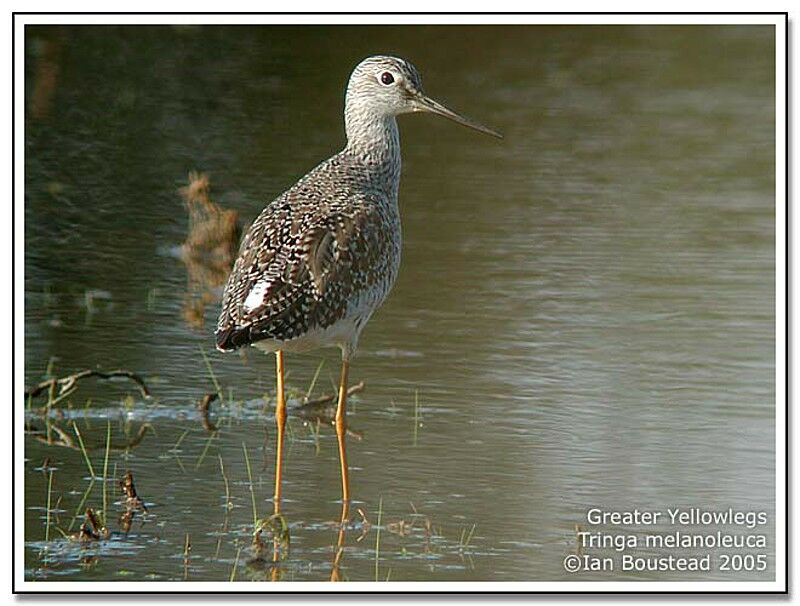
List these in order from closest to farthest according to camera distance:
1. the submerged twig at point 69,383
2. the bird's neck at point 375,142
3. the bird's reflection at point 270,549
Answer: the bird's reflection at point 270,549 < the bird's neck at point 375,142 < the submerged twig at point 69,383

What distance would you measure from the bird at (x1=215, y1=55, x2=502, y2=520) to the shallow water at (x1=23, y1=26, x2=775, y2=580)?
59 centimetres

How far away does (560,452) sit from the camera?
9.48 metres

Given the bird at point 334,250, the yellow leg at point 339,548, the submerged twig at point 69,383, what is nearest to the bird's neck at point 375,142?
the bird at point 334,250

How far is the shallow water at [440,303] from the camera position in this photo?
8.57 meters

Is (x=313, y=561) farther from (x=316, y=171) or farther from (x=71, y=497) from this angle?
(x=316, y=171)

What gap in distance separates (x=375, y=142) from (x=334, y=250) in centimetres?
114

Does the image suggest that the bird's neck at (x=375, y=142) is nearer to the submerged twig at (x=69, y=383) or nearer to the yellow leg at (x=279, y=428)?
the yellow leg at (x=279, y=428)

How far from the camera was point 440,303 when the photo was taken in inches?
498

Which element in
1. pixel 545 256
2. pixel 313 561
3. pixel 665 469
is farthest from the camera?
pixel 545 256

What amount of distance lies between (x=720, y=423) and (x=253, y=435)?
8.41ft

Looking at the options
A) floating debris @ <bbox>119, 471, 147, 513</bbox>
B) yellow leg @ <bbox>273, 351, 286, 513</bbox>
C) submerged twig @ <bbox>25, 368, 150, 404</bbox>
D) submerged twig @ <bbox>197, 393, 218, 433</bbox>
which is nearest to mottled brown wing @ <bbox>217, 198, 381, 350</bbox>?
yellow leg @ <bbox>273, 351, 286, 513</bbox>

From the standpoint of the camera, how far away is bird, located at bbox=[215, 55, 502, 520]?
27.6ft

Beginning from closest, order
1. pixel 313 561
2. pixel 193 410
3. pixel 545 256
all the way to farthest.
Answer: pixel 313 561 < pixel 193 410 < pixel 545 256
